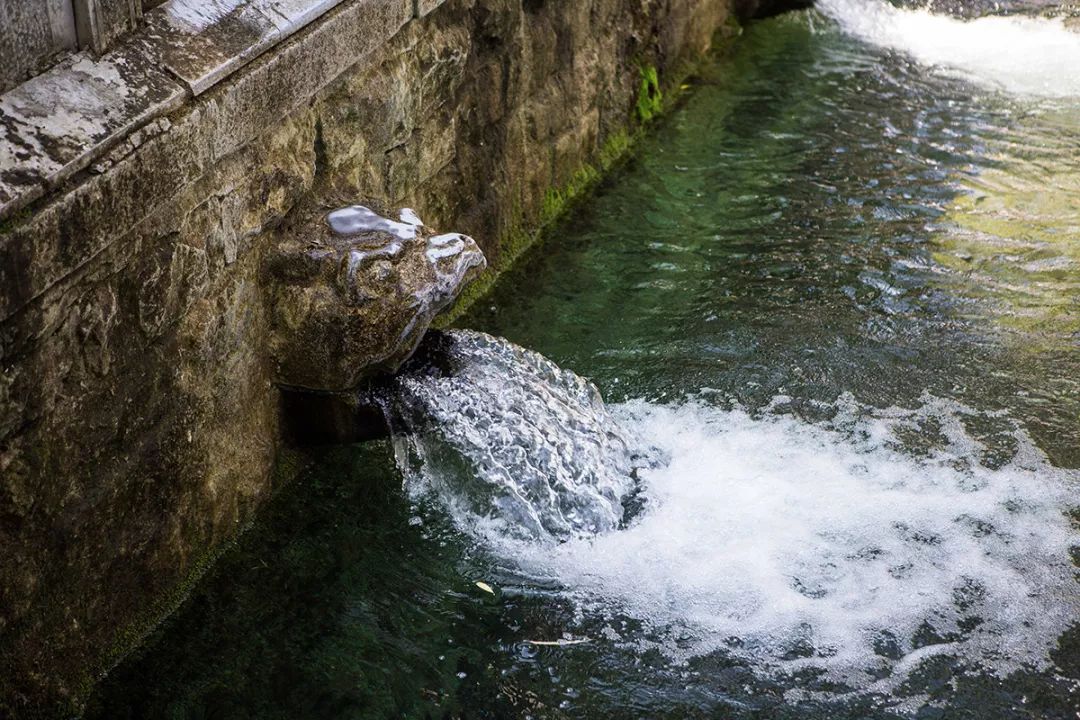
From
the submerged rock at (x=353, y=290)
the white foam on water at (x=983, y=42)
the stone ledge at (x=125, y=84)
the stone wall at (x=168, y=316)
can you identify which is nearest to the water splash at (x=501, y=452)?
the submerged rock at (x=353, y=290)

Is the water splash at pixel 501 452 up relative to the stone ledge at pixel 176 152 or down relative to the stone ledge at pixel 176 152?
down

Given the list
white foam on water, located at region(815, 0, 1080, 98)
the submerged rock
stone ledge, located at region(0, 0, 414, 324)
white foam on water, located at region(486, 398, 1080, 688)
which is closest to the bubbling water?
white foam on water, located at region(486, 398, 1080, 688)

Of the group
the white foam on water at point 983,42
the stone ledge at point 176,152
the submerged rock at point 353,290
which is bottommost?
the white foam on water at point 983,42

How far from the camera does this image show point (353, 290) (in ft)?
12.5

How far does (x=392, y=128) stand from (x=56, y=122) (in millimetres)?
1613

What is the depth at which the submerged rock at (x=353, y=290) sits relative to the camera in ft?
12.6

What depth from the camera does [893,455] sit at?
4375 mm

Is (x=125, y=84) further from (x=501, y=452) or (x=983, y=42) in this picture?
(x=983, y=42)

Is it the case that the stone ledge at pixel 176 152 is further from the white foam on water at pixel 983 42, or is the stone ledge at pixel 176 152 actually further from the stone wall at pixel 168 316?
the white foam on water at pixel 983 42

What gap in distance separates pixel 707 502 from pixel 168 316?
1739 mm

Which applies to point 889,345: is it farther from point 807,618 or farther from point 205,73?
point 205,73

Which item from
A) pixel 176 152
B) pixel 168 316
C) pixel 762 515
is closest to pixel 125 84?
pixel 176 152

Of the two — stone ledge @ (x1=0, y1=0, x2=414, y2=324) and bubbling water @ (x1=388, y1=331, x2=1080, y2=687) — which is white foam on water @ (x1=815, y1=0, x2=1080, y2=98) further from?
stone ledge @ (x1=0, y1=0, x2=414, y2=324)

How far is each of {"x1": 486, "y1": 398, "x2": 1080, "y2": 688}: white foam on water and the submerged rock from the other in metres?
0.72
